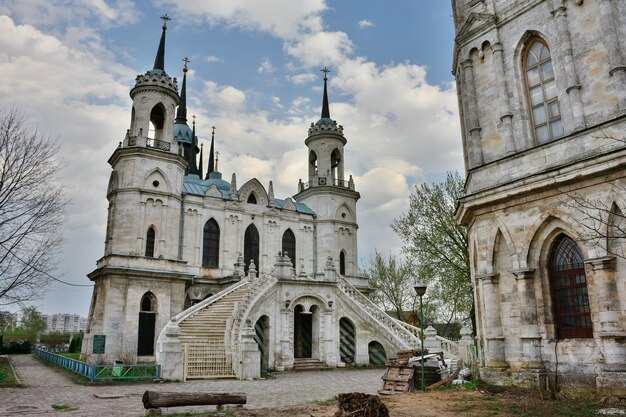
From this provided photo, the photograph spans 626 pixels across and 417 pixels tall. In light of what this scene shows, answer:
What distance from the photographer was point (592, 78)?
12672 millimetres

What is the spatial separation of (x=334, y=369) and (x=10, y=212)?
17.0 metres

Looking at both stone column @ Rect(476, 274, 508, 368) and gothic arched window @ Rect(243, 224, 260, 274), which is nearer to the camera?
stone column @ Rect(476, 274, 508, 368)

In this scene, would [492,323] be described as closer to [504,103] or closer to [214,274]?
[504,103]

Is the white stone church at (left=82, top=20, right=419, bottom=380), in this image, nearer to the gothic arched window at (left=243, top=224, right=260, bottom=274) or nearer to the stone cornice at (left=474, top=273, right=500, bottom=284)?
the gothic arched window at (left=243, top=224, right=260, bottom=274)

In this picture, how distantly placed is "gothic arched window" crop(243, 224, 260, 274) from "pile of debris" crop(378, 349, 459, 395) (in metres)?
21.5

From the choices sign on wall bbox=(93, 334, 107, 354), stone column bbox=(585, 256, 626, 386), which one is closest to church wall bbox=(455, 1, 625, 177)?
stone column bbox=(585, 256, 626, 386)

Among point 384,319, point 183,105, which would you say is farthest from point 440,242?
point 183,105

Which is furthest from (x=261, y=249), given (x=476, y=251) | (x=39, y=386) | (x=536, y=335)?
(x=536, y=335)

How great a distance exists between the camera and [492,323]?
13828 millimetres

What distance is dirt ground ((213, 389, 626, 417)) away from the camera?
33.0 feet

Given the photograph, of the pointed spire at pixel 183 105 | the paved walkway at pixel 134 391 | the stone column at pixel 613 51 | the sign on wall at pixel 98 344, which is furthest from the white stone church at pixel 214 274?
the stone column at pixel 613 51

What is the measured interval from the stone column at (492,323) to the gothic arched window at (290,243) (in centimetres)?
2551

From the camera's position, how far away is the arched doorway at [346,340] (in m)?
28.6

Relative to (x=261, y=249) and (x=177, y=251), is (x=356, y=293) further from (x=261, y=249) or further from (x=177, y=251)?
(x=177, y=251)
